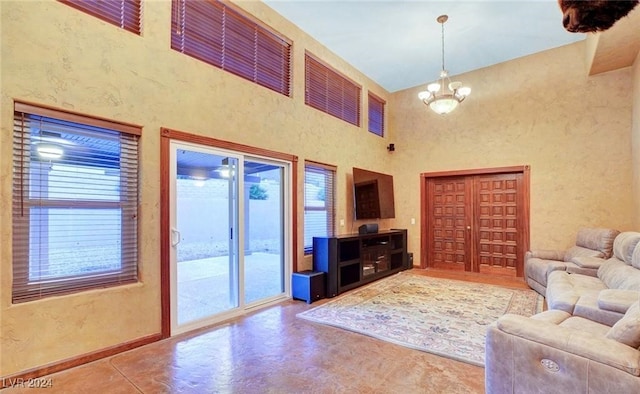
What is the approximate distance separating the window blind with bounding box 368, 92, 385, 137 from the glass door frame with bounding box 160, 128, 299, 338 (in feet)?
9.35

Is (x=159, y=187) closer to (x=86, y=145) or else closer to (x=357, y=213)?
(x=86, y=145)

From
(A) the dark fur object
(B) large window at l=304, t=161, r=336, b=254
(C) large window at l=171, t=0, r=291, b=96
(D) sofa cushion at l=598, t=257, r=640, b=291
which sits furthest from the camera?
(B) large window at l=304, t=161, r=336, b=254

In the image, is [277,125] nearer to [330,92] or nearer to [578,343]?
[330,92]

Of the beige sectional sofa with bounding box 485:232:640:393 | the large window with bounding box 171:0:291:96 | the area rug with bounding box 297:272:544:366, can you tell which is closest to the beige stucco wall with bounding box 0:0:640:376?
the large window with bounding box 171:0:291:96

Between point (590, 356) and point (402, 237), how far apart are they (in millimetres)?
4894

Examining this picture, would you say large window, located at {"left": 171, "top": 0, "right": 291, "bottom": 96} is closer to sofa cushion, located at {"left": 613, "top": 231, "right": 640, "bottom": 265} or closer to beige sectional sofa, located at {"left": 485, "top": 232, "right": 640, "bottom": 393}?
beige sectional sofa, located at {"left": 485, "top": 232, "right": 640, "bottom": 393}

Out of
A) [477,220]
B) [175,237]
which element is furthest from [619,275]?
[175,237]

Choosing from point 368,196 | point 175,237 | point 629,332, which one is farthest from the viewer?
point 368,196

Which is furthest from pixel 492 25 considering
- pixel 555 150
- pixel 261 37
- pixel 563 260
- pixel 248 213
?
pixel 248 213

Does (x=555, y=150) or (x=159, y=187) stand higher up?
(x=555, y=150)

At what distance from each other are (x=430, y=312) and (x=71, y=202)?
399 centimetres

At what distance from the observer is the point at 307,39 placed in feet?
16.6

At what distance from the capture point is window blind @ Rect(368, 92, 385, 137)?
6.88 metres

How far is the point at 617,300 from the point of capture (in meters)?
2.36
